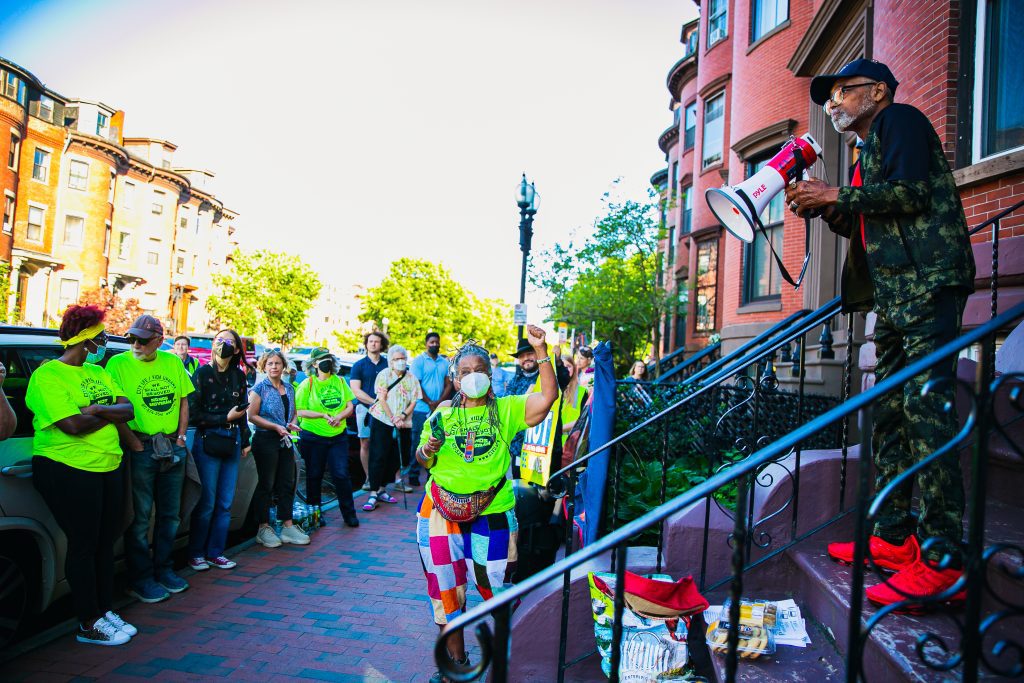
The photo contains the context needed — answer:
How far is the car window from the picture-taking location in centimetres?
460

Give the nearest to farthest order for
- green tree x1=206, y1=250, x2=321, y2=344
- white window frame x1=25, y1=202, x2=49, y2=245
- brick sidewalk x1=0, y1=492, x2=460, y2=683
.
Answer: brick sidewalk x1=0, y1=492, x2=460, y2=683 < white window frame x1=25, y1=202, x2=49, y2=245 < green tree x1=206, y1=250, x2=321, y2=344

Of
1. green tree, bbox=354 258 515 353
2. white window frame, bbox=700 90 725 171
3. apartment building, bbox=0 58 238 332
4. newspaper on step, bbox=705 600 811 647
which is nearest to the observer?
newspaper on step, bbox=705 600 811 647

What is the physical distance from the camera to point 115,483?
4.60m

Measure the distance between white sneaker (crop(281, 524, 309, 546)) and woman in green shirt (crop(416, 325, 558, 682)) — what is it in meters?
3.14

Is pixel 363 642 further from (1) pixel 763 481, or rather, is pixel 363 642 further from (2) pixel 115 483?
(1) pixel 763 481

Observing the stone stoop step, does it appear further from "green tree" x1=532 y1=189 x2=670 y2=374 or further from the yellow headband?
"green tree" x1=532 y1=189 x2=670 y2=374

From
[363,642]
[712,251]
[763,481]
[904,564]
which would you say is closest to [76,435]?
[363,642]

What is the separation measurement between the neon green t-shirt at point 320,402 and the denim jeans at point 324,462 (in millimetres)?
77

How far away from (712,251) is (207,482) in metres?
15.9

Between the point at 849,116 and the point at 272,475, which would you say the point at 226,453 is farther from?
the point at 849,116

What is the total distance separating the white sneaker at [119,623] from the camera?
446 cm

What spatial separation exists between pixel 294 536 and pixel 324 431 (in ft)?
3.78

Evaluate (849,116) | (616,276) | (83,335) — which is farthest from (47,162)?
(849,116)

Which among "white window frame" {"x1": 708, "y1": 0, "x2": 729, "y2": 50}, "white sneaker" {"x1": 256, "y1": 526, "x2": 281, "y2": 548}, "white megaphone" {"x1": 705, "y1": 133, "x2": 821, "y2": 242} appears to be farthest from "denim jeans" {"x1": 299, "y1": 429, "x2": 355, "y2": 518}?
"white window frame" {"x1": 708, "y1": 0, "x2": 729, "y2": 50}
